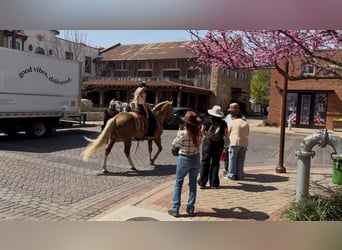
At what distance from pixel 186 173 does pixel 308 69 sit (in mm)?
2466

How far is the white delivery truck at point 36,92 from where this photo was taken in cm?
409

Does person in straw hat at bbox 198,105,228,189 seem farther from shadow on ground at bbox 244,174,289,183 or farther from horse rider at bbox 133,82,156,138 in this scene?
shadow on ground at bbox 244,174,289,183

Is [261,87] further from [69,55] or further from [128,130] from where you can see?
[69,55]

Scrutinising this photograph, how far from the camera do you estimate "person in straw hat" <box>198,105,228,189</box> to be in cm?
488

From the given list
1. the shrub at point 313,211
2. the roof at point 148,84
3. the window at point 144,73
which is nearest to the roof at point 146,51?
the window at point 144,73

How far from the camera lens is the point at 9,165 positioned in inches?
161

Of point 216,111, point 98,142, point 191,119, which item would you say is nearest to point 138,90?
point 191,119

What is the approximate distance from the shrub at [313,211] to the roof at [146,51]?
231 centimetres

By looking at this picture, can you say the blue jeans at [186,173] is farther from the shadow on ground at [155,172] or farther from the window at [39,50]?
the window at [39,50]

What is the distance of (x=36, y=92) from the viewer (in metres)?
4.27

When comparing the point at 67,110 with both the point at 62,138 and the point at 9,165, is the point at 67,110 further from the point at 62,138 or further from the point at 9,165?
the point at 9,165

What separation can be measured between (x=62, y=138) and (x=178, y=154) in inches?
62.2

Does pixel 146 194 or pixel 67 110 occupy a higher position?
pixel 67 110

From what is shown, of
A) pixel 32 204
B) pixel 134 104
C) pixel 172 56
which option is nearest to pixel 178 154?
pixel 134 104
